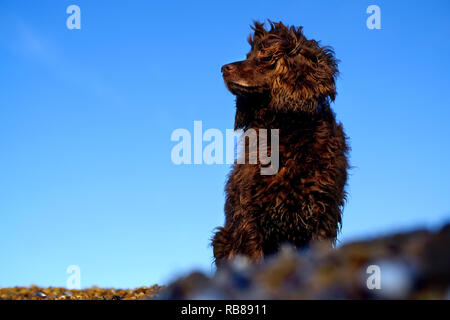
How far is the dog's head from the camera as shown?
21.6 feet

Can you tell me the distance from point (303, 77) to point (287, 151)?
1.19m

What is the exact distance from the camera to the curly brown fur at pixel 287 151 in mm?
6230

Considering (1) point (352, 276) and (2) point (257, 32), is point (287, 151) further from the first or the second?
(1) point (352, 276)

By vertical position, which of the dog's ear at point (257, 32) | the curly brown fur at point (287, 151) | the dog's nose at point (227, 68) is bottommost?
the curly brown fur at point (287, 151)

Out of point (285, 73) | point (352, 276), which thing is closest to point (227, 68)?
point (285, 73)

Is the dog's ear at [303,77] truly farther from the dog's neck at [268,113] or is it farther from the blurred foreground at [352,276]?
the blurred foreground at [352,276]

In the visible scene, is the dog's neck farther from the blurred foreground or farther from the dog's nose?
the blurred foreground

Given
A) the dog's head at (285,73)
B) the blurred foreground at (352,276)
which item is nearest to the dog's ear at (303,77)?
the dog's head at (285,73)

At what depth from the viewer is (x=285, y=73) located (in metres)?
6.75

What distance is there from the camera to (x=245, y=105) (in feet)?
23.0

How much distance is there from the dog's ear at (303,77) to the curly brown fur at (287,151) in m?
0.01

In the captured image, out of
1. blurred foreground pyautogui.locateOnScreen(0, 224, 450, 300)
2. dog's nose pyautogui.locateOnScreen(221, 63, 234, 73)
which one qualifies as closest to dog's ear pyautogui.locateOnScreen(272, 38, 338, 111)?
dog's nose pyautogui.locateOnScreen(221, 63, 234, 73)

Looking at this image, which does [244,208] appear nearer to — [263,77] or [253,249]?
[253,249]
